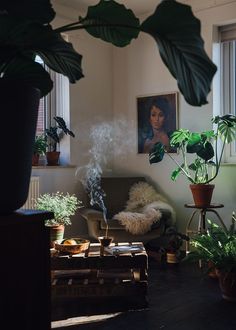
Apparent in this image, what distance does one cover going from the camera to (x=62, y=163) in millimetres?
5102

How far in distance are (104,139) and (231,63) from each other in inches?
68.0

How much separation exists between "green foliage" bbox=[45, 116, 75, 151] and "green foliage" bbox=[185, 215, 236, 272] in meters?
2.07

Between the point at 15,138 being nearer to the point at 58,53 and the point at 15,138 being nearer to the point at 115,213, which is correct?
the point at 58,53

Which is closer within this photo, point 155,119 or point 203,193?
point 203,193

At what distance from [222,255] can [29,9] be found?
8.50 feet

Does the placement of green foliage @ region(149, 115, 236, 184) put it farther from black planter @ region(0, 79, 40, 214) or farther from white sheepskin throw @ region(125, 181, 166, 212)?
black planter @ region(0, 79, 40, 214)

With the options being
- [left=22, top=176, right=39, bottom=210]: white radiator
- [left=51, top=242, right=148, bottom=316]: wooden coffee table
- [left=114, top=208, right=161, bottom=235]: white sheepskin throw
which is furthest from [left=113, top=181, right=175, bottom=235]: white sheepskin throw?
[left=51, top=242, right=148, bottom=316]: wooden coffee table

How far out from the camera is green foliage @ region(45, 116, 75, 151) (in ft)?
15.7

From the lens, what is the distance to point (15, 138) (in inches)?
33.3

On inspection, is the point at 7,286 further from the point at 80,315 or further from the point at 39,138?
the point at 39,138

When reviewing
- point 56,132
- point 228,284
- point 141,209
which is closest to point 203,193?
point 141,209

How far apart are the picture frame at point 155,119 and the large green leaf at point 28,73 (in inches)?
153

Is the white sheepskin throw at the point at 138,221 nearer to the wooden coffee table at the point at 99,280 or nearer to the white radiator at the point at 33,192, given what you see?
the white radiator at the point at 33,192

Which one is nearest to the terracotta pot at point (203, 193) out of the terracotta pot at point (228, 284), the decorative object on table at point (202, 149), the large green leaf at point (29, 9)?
the decorative object on table at point (202, 149)
